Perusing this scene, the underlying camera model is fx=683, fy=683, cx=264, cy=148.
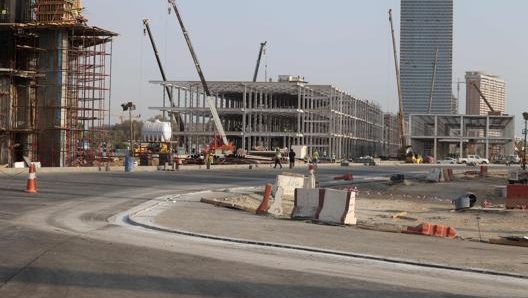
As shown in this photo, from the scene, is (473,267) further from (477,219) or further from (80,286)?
(477,219)

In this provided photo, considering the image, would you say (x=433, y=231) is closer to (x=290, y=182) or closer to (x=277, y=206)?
(x=277, y=206)

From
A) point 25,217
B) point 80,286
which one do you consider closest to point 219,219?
point 25,217

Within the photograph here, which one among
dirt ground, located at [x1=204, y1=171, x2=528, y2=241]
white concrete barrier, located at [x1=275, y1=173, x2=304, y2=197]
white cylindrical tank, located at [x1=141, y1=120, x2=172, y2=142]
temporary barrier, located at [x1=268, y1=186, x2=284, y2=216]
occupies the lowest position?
dirt ground, located at [x1=204, y1=171, x2=528, y2=241]

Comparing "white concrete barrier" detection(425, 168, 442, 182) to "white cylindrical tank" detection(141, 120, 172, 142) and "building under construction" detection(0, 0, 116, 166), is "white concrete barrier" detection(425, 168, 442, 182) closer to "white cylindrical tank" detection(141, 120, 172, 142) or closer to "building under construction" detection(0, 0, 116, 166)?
"building under construction" detection(0, 0, 116, 166)

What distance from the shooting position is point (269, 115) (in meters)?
101

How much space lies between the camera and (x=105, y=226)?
49.3 feet

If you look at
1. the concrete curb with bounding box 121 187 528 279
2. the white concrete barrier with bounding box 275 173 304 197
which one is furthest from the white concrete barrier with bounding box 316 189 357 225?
the white concrete barrier with bounding box 275 173 304 197

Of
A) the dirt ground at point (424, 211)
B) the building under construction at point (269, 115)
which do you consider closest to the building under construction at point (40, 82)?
the dirt ground at point (424, 211)

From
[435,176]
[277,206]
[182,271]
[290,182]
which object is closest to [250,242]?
[182,271]

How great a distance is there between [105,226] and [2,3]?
42.1m

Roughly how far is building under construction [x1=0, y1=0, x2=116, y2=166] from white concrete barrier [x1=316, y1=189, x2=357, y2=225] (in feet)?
121

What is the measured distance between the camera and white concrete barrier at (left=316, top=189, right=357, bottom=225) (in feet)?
55.2

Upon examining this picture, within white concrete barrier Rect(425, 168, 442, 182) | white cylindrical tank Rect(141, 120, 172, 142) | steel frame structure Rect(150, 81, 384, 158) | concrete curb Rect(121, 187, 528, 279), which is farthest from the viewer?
steel frame structure Rect(150, 81, 384, 158)

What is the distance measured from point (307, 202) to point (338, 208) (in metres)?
1.18
